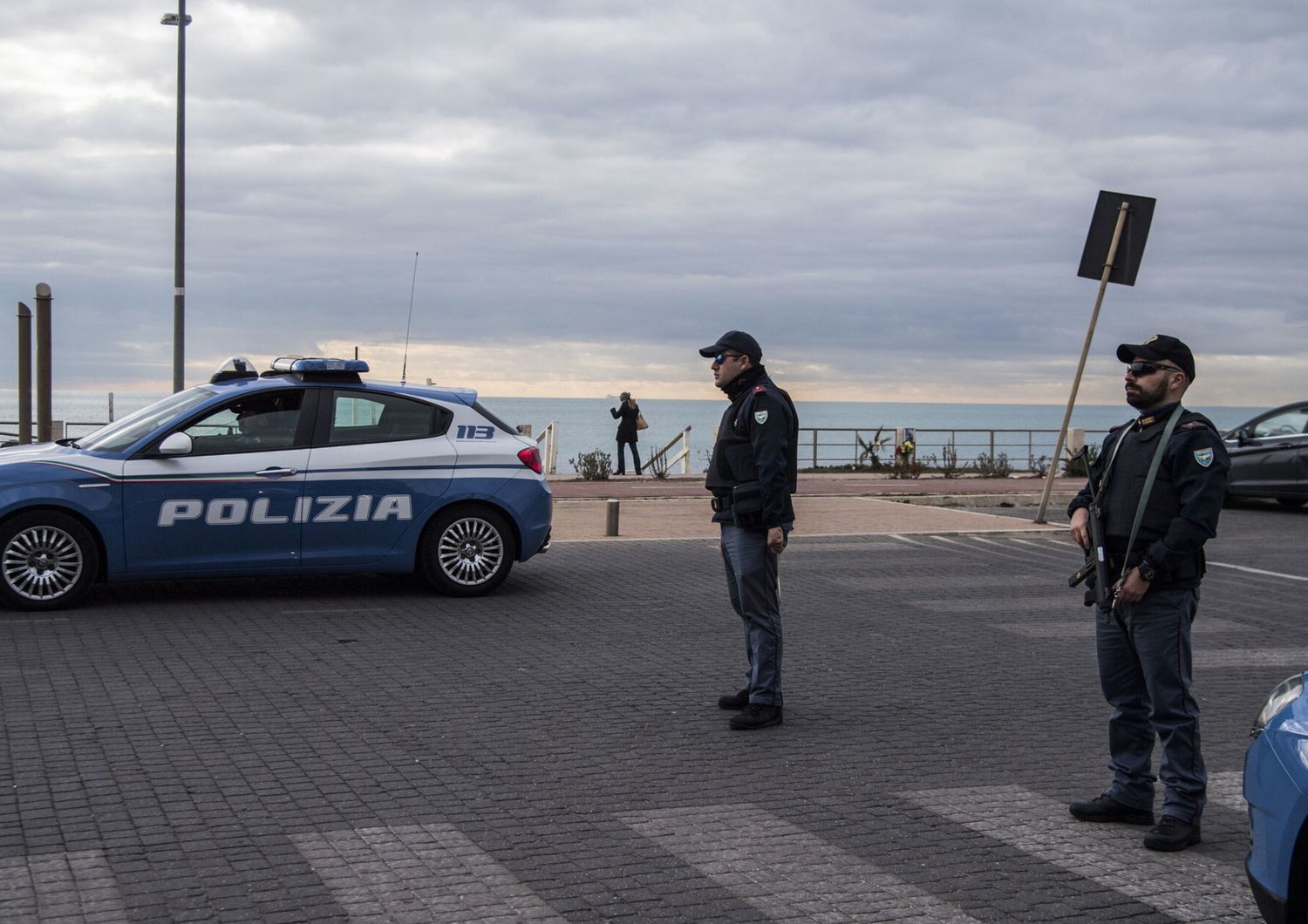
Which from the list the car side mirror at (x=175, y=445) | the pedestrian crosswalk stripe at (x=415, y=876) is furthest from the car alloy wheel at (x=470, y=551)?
the pedestrian crosswalk stripe at (x=415, y=876)

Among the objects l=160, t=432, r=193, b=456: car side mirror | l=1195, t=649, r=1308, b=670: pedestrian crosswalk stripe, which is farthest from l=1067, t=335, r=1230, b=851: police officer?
l=160, t=432, r=193, b=456: car side mirror

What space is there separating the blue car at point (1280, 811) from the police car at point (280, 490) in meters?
7.62

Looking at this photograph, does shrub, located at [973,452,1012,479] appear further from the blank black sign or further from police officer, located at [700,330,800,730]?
police officer, located at [700,330,800,730]

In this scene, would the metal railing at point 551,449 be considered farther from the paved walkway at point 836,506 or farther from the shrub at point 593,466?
the paved walkway at point 836,506

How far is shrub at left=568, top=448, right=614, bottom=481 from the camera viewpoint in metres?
28.0

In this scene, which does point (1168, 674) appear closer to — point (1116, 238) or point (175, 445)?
point (175, 445)

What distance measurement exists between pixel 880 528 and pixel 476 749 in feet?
37.3

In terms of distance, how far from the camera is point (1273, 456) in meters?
20.8

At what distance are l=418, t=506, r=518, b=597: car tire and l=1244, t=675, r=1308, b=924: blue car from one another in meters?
7.62

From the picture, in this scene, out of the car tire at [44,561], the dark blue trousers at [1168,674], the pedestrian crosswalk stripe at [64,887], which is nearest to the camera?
A: the pedestrian crosswalk stripe at [64,887]

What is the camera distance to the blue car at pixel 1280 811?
395 cm

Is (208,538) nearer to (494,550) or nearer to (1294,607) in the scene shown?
(494,550)

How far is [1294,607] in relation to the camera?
1164cm

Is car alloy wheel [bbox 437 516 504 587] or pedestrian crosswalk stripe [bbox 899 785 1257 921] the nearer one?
pedestrian crosswalk stripe [bbox 899 785 1257 921]
